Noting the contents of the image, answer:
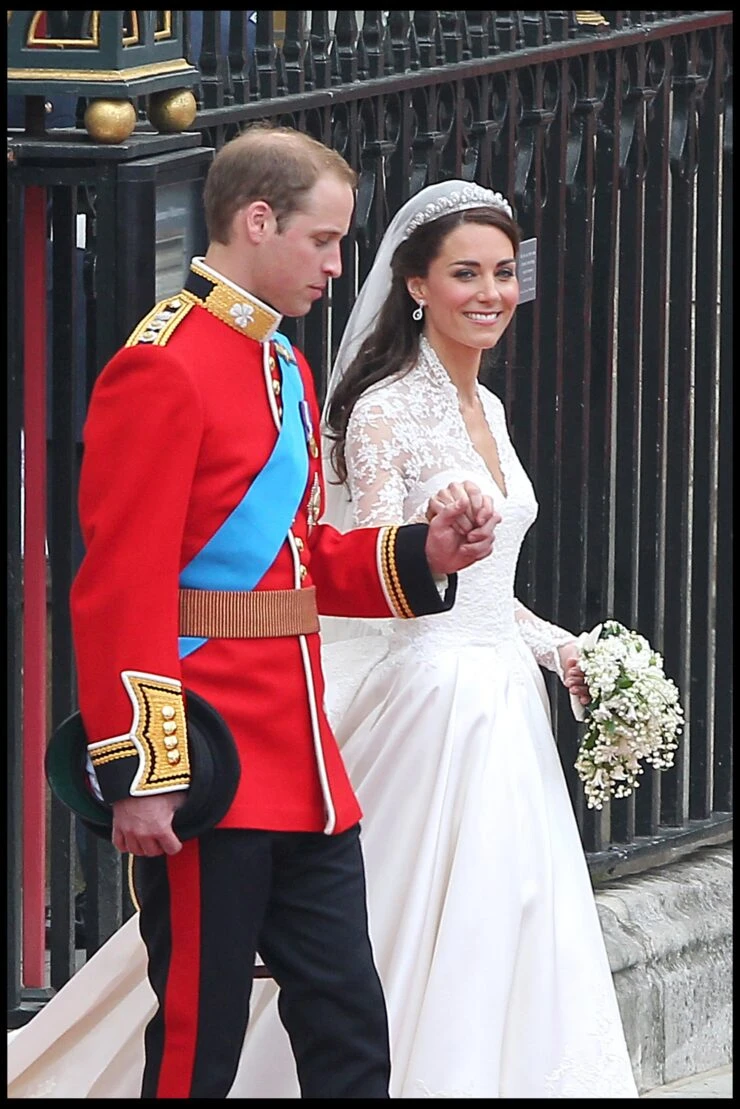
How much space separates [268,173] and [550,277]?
1.82 m

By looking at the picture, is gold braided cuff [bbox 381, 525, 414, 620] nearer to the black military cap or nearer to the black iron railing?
the black military cap

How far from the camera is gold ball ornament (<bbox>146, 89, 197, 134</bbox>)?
4.54m

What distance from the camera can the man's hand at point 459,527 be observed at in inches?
159

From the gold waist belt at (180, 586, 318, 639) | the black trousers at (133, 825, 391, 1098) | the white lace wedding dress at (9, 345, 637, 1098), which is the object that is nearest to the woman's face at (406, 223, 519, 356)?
the white lace wedding dress at (9, 345, 637, 1098)

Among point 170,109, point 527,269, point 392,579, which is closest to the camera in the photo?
point 392,579

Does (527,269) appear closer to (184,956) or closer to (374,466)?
(374,466)

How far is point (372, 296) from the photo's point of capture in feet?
16.0

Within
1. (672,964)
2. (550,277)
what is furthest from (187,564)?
(672,964)

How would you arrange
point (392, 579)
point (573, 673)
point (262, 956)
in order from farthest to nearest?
point (573, 673) < point (392, 579) < point (262, 956)

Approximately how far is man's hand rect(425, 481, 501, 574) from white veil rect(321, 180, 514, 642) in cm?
62

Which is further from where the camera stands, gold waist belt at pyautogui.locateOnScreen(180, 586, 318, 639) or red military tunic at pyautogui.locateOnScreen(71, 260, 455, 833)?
gold waist belt at pyautogui.locateOnScreen(180, 586, 318, 639)

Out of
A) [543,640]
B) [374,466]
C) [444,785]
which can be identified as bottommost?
[444,785]

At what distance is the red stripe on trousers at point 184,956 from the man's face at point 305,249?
2.83 ft

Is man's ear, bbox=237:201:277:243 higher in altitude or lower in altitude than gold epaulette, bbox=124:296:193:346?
higher
